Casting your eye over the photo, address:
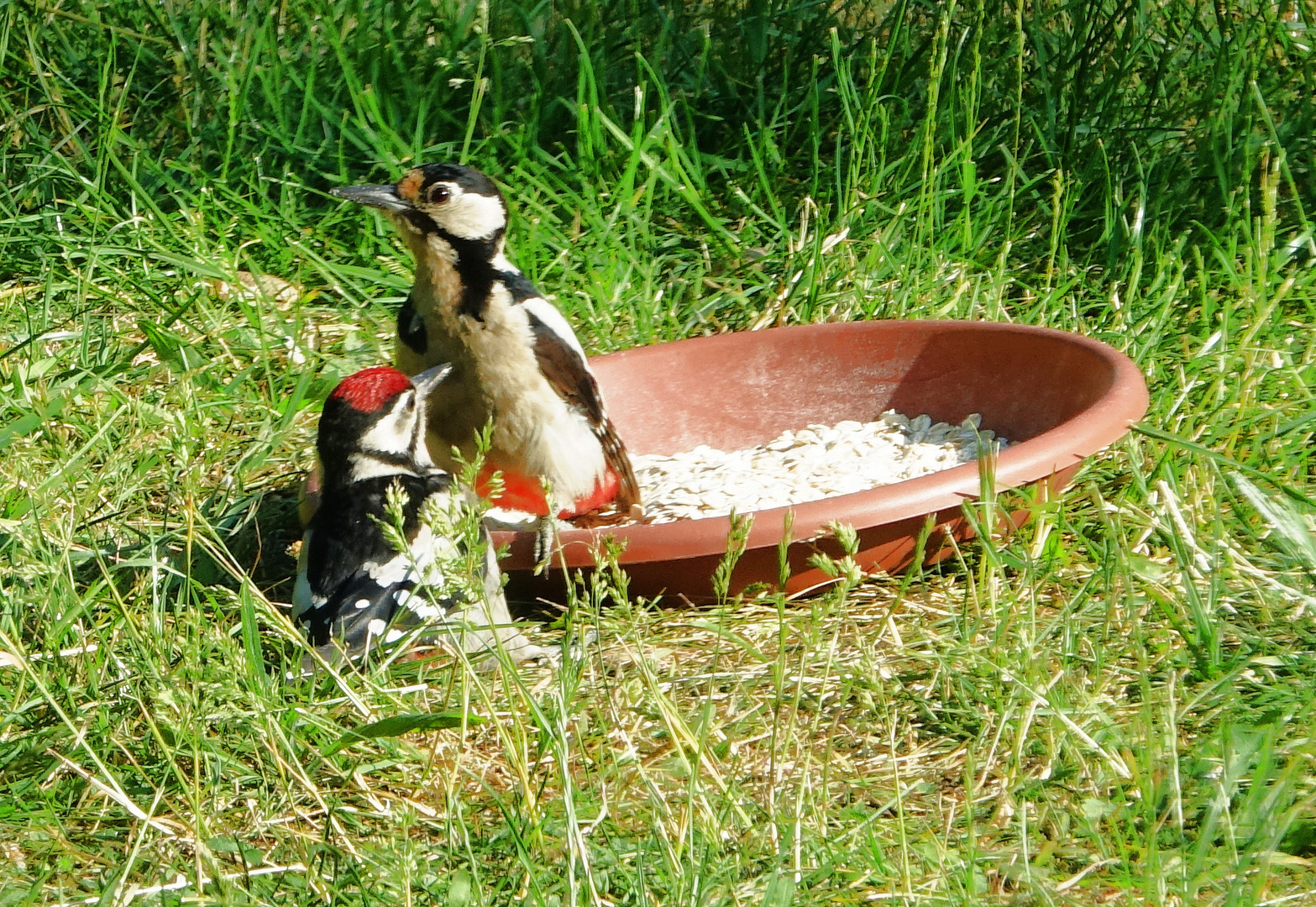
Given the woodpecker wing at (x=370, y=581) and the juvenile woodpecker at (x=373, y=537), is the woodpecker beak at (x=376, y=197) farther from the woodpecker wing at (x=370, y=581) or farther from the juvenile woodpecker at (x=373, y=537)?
the woodpecker wing at (x=370, y=581)

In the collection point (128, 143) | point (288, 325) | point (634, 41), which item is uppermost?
point (634, 41)

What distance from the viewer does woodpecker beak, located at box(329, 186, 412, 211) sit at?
4.10 metres

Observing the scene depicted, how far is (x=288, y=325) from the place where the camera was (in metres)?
4.80

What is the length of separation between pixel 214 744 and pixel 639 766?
2.52 feet

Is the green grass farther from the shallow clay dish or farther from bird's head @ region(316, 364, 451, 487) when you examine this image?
bird's head @ region(316, 364, 451, 487)

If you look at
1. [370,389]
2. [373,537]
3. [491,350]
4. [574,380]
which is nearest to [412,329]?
[491,350]

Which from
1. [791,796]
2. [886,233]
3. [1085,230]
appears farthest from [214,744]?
[1085,230]

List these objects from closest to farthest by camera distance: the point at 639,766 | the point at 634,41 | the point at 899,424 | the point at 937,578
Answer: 1. the point at 639,766
2. the point at 937,578
3. the point at 899,424
4. the point at 634,41

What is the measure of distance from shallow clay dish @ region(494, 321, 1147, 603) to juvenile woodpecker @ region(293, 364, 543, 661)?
21 cm

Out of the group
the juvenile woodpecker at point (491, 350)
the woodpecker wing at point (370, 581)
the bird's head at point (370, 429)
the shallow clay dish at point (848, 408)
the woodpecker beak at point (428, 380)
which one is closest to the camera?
the woodpecker wing at point (370, 581)

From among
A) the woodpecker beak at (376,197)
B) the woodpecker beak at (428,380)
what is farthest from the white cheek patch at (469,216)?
the woodpecker beak at (428,380)

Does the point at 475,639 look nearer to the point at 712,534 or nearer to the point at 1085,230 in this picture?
the point at 712,534

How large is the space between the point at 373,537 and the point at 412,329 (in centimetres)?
112

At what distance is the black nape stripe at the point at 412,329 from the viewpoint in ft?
13.6
